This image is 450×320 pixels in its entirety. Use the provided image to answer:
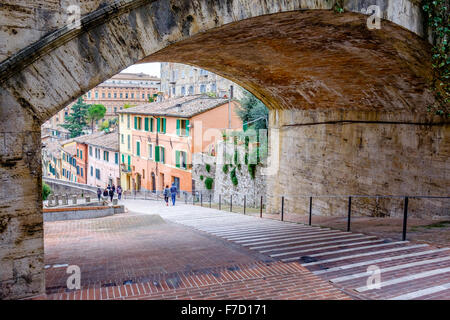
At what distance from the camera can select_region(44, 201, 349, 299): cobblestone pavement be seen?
4082 millimetres

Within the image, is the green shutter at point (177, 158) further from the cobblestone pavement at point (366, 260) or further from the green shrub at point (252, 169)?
the cobblestone pavement at point (366, 260)

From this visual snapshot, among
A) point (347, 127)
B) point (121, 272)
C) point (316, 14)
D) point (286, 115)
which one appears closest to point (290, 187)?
point (286, 115)

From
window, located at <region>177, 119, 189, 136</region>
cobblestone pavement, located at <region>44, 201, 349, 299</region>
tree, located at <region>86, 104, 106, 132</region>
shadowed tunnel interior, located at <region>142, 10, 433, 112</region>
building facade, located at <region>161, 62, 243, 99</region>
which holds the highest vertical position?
building facade, located at <region>161, 62, 243, 99</region>

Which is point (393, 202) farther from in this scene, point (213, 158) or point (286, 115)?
point (213, 158)

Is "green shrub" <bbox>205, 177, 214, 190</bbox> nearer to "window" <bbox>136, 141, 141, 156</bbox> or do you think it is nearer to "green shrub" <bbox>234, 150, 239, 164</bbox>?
"green shrub" <bbox>234, 150, 239, 164</bbox>

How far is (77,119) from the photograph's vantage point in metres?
58.6

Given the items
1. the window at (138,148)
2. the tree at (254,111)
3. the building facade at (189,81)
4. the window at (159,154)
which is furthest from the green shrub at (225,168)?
the building facade at (189,81)

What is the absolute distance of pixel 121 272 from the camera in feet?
16.3

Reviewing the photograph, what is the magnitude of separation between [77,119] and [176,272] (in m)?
57.9

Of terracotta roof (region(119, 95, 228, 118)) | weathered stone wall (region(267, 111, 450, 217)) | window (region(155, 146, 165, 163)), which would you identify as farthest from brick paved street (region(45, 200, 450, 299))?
window (region(155, 146, 165, 163))

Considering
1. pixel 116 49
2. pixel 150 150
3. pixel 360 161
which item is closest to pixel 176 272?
pixel 116 49

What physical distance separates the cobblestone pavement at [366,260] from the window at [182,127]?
63.8 ft

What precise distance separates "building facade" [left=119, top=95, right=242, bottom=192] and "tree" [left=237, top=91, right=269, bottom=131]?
395cm

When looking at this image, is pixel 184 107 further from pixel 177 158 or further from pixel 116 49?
pixel 116 49
